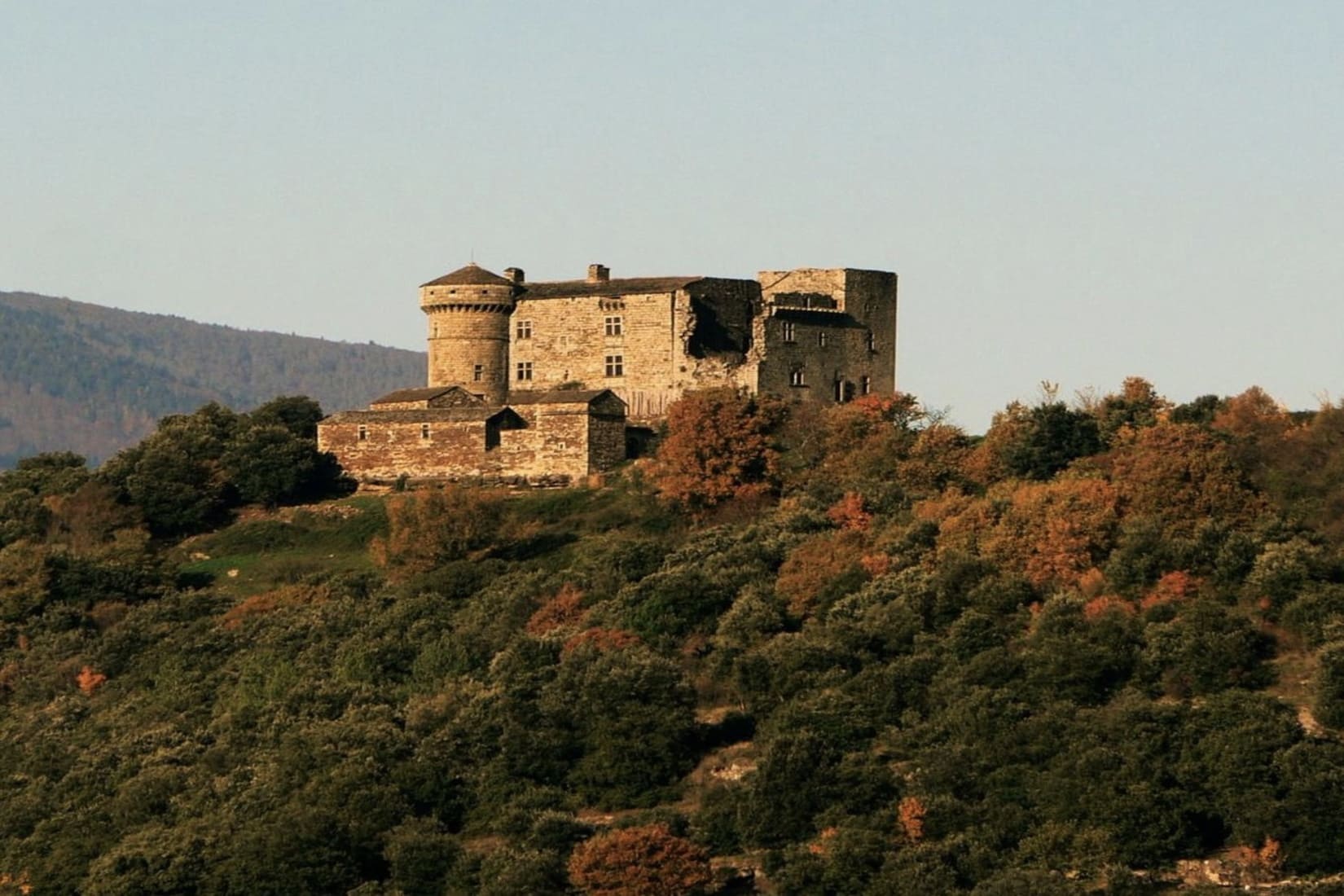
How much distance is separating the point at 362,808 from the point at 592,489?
21.9 m

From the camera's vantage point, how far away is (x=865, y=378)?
84438 millimetres

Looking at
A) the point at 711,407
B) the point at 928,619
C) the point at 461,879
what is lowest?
the point at 461,879

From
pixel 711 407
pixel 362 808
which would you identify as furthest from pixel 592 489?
pixel 362 808

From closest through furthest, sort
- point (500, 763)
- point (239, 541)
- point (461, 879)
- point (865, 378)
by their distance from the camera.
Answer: point (461, 879) < point (500, 763) < point (239, 541) < point (865, 378)

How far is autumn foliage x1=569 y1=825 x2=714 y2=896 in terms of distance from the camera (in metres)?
51.6

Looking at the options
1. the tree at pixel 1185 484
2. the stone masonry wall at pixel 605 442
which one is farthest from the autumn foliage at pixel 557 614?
the tree at pixel 1185 484

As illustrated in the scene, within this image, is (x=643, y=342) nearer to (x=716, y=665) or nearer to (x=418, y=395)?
(x=418, y=395)

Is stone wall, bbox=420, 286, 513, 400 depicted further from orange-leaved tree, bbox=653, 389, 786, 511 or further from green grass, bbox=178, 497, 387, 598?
orange-leaved tree, bbox=653, 389, 786, 511

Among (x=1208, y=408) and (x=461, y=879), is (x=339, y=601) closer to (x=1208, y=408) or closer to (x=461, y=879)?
(x=461, y=879)

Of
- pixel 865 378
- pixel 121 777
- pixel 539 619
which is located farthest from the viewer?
pixel 865 378

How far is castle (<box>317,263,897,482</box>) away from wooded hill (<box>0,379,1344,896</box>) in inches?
77.5

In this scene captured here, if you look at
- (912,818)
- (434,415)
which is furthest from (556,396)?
(912,818)

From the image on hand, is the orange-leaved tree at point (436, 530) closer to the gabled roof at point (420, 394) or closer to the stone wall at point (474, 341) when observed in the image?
the gabled roof at point (420, 394)

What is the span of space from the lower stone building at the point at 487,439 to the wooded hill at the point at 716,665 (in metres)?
1.17
